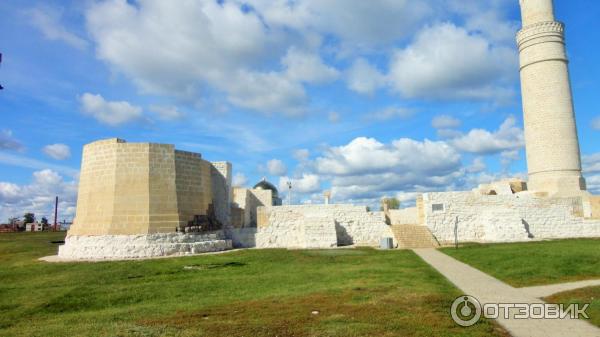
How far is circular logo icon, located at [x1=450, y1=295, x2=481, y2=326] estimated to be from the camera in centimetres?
622

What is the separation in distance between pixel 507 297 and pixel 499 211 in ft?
52.6

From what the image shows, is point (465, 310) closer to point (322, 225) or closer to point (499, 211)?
point (322, 225)

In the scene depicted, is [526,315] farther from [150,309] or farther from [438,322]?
[150,309]

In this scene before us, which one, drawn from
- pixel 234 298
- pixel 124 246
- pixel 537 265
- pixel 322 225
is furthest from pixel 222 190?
pixel 537 265

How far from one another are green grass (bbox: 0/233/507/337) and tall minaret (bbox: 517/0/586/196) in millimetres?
15869

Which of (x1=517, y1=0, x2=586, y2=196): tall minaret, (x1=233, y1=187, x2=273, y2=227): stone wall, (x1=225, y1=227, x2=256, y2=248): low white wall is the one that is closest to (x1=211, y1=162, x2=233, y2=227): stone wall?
(x1=225, y1=227, x2=256, y2=248): low white wall

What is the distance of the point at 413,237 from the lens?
21.2 meters

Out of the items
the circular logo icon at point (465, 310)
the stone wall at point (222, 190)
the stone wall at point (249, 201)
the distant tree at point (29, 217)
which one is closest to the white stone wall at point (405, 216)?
the stone wall at point (249, 201)

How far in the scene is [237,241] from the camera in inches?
915

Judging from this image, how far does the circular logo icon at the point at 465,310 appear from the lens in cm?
622

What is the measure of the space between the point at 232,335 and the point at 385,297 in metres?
3.50

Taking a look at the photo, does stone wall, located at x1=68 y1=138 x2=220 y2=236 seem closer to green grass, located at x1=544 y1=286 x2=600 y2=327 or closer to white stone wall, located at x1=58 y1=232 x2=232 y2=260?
white stone wall, located at x1=58 y1=232 x2=232 y2=260

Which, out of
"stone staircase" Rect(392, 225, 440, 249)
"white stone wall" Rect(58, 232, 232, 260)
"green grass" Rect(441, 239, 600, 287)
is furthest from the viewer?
"stone staircase" Rect(392, 225, 440, 249)

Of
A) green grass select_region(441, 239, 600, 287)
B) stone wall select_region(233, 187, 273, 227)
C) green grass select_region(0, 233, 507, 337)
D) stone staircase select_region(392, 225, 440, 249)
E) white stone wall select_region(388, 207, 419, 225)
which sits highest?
stone wall select_region(233, 187, 273, 227)
